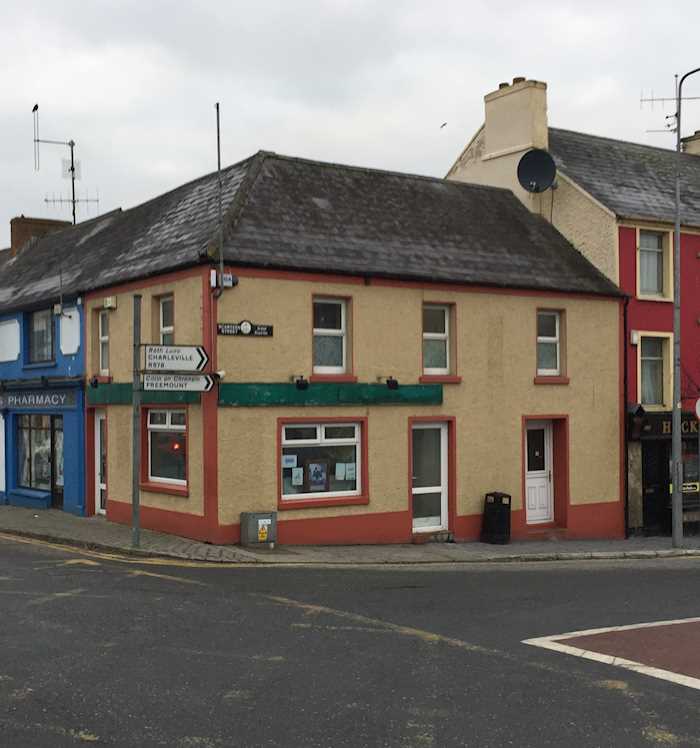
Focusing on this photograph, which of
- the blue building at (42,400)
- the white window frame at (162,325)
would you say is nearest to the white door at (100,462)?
the blue building at (42,400)

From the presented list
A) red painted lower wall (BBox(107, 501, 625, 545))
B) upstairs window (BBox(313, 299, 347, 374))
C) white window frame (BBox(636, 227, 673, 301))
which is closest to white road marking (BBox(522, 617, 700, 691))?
red painted lower wall (BBox(107, 501, 625, 545))

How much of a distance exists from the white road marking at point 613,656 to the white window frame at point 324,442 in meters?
7.64

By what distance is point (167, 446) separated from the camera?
58.0 feet

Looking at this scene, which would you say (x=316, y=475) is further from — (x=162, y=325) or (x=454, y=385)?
(x=162, y=325)

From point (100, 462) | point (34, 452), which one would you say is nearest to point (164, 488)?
point (100, 462)

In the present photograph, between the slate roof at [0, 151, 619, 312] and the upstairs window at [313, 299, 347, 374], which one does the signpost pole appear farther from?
the upstairs window at [313, 299, 347, 374]

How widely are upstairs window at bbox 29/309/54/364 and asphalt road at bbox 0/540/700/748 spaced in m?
9.62

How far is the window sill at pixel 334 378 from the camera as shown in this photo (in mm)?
17031

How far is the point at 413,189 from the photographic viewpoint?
69.3 ft

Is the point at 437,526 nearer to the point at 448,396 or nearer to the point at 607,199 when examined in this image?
the point at 448,396

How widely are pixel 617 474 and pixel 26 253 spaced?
18.5 m

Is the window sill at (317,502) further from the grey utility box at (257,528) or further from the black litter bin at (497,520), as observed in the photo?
the black litter bin at (497,520)

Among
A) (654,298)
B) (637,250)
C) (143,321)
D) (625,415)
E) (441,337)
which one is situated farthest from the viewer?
(654,298)

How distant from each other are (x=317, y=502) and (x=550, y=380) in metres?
6.19
